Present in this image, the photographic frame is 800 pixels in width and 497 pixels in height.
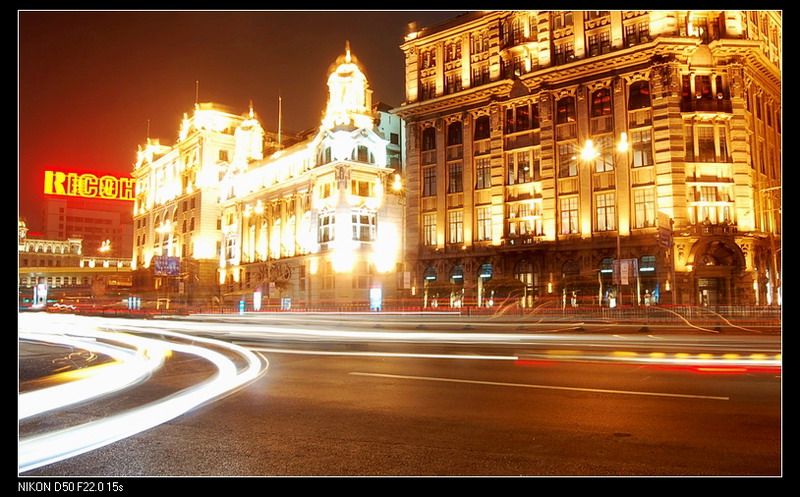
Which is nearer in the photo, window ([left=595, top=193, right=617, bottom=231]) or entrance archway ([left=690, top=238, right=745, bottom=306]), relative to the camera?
entrance archway ([left=690, top=238, right=745, bottom=306])

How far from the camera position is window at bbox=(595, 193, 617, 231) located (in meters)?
45.9

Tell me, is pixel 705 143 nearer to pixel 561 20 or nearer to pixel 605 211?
pixel 605 211

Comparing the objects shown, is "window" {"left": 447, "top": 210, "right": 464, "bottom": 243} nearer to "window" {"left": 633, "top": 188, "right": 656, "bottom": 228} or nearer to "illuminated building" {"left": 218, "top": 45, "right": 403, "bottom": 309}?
"illuminated building" {"left": 218, "top": 45, "right": 403, "bottom": 309}

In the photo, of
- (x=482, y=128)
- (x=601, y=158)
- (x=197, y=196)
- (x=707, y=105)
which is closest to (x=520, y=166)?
(x=482, y=128)

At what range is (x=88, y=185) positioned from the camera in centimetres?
9956

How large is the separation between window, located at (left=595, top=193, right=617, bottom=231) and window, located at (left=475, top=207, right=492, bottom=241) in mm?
9449

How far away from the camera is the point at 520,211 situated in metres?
50.8

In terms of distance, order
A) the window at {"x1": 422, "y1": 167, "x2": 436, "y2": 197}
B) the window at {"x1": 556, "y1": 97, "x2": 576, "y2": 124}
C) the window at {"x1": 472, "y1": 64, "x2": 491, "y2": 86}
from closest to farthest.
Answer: the window at {"x1": 556, "y1": 97, "x2": 576, "y2": 124}
the window at {"x1": 472, "y1": 64, "x2": 491, "y2": 86}
the window at {"x1": 422, "y1": 167, "x2": 436, "y2": 197}

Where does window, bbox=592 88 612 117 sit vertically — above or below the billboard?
above

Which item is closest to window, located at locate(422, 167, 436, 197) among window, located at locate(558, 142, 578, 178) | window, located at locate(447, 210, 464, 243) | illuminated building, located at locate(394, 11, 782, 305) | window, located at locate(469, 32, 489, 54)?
Answer: illuminated building, located at locate(394, 11, 782, 305)

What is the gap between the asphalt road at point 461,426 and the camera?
5906 millimetres

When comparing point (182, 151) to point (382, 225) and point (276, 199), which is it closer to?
point (276, 199)
